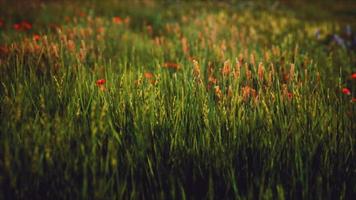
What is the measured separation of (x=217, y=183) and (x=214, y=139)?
20cm

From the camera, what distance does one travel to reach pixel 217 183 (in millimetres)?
1471

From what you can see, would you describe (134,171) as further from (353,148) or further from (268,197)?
(353,148)

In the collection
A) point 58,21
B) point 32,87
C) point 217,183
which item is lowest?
point 217,183

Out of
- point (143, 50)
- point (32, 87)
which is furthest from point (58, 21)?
point (32, 87)

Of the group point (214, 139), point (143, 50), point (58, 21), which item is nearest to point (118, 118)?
point (214, 139)

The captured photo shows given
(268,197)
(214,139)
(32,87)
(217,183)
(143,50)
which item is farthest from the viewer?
(143,50)

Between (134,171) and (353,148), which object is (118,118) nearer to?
(134,171)

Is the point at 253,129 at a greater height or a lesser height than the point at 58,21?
lesser

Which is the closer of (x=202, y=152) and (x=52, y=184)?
(x=52, y=184)

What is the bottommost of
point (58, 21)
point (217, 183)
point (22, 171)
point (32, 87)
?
point (217, 183)

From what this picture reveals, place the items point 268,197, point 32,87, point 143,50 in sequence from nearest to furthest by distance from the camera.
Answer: point 268,197, point 32,87, point 143,50

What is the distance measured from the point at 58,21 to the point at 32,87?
10.1 ft

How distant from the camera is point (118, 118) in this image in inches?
68.6

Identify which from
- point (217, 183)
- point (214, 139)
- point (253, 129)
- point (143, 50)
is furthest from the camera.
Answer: point (143, 50)
